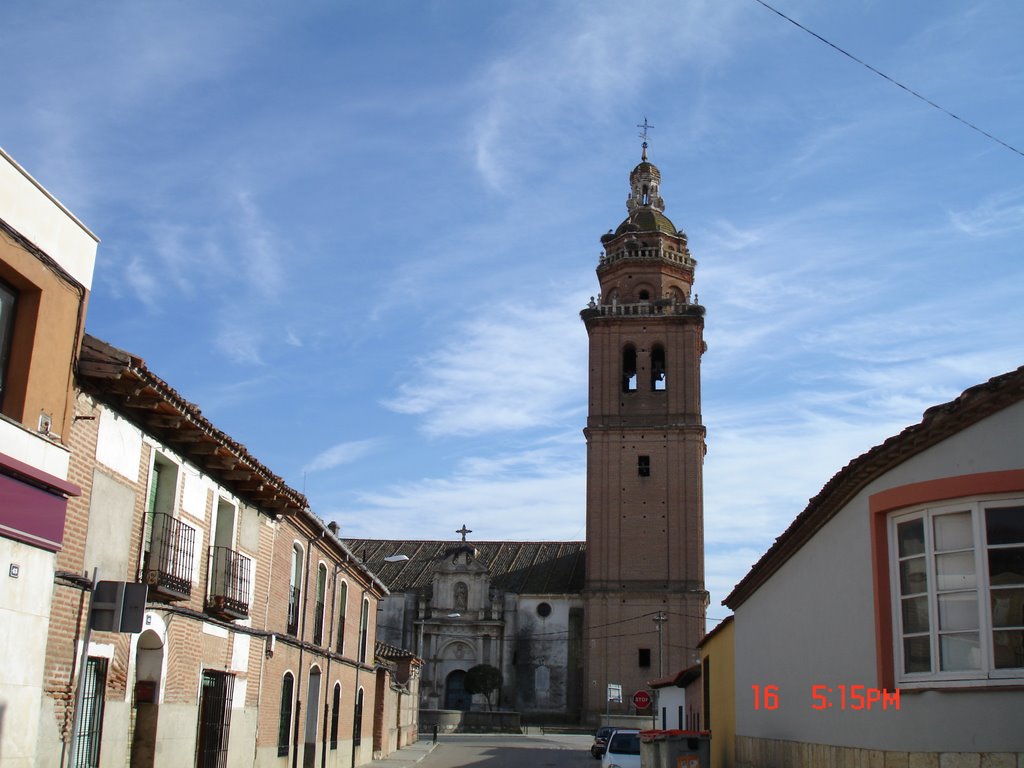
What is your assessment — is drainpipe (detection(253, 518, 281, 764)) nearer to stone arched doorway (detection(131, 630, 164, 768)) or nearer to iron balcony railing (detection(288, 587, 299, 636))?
iron balcony railing (detection(288, 587, 299, 636))

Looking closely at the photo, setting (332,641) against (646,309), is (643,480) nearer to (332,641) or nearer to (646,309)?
(646,309)

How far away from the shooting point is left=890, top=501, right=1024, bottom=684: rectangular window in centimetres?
817

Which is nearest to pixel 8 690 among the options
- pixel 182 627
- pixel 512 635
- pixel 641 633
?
pixel 182 627

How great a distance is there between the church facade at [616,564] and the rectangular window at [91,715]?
136ft

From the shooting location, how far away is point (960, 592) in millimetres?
8484

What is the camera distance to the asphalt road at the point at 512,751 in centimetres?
3153

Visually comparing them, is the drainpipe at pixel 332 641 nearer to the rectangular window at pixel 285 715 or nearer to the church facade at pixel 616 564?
the rectangular window at pixel 285 715

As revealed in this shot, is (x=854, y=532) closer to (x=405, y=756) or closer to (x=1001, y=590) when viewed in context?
(x=1001, y=590)

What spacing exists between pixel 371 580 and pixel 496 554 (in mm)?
41502

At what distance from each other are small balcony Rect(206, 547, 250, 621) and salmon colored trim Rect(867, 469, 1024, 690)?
28.1 feet

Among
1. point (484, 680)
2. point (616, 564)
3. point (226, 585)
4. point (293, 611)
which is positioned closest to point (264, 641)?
point (293, 611)

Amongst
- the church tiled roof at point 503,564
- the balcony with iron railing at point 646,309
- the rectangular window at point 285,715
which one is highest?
the balcony with iron railing at point 646,309

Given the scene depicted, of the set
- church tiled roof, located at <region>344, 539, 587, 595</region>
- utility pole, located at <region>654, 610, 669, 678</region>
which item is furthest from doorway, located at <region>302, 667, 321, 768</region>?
church tiled roof, located at <region>344, 539, 587, 595</region>
